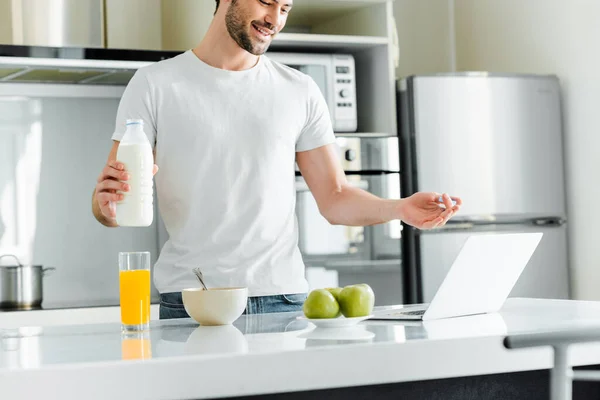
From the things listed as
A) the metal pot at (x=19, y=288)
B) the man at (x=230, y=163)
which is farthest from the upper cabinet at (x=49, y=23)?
the man at (x=230, y=163)

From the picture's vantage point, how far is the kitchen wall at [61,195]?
3.55 meters

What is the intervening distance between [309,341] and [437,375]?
0.19 meters

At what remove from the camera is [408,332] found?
1.46m

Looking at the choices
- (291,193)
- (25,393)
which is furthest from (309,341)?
(291,193)

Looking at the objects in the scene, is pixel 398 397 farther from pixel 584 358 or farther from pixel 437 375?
pixel 584 358

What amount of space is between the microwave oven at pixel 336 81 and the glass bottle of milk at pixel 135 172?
6.44 ft

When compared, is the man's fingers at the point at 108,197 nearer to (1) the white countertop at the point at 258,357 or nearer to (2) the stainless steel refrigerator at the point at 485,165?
(1) the white countertop at the point at 258,357

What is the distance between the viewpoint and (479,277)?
1.67 meters

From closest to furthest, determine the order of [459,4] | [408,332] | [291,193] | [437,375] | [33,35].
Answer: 1. [437,375]
2. [408,332]
3. [291,193]
4. [33,35]
5. [459,4]

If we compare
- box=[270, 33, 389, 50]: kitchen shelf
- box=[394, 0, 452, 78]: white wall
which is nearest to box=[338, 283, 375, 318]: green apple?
box=[270, 33, 389, 50]: kitchen shelf

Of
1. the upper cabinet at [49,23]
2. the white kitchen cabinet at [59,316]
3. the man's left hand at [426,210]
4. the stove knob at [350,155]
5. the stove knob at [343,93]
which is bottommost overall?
the white kitchen cabinet at [59,316]

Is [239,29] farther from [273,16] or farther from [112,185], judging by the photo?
[112,185]

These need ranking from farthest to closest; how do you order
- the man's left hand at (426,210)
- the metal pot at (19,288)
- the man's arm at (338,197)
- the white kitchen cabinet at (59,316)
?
the metal pot at (19,288), the white kitchen cabinet at (59,316), the man's arm at (338,197), the man's left hand at (426,210)

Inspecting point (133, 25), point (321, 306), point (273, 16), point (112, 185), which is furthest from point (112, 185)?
point (133, 25)
